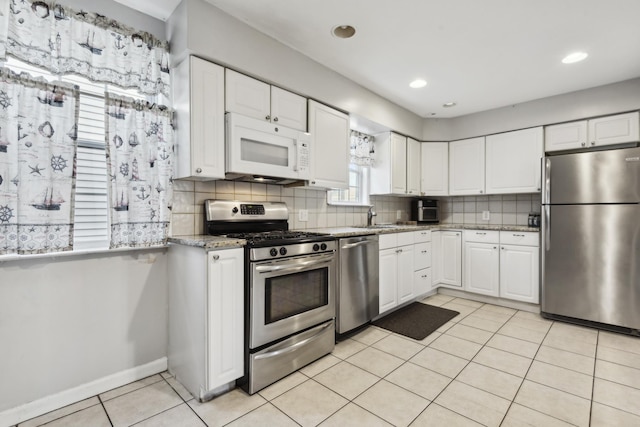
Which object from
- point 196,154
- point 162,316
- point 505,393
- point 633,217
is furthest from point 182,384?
point 633,217

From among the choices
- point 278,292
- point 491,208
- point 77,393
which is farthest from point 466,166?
point 77,393

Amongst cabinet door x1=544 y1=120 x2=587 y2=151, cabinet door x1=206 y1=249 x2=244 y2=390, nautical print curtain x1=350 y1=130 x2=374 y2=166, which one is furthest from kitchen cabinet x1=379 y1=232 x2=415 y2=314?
cabinet door x1=544 y1=120 x2=587 y2=151

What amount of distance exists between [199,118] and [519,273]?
359cm

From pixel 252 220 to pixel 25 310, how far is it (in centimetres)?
141

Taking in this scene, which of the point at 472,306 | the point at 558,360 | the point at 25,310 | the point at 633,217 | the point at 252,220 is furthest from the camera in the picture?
the point at 472,306

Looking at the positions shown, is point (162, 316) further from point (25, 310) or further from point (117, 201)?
point (117, 201)

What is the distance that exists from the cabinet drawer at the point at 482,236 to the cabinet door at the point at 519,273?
0.41 ft

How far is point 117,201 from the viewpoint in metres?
1.86

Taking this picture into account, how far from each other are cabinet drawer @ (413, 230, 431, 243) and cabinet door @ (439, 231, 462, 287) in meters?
0.32

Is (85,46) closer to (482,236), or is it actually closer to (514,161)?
(482,236)

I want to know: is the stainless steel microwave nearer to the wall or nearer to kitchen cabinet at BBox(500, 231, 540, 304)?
kitchen cabinet at BBox(500, 231, 540, 304)

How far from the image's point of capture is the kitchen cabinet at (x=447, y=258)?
12.7 feet

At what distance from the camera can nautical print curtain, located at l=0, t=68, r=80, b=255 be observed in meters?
1.50

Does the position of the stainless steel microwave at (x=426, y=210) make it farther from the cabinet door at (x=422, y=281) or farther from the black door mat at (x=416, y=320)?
the black door mat at (x=416, y=320)
